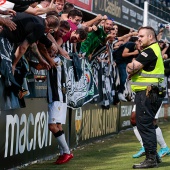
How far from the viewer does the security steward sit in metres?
8.94

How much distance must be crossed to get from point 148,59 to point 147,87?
401 millimetres

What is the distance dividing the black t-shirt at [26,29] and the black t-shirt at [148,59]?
4.68 ft

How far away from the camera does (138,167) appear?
896 cm

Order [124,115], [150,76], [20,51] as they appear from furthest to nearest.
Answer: [124,115] → [150,76] → [20,51]

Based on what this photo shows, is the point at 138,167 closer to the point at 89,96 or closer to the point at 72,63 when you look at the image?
the point at 72,63

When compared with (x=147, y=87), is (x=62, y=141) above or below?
below

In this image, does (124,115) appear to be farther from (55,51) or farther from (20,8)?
(20,8)

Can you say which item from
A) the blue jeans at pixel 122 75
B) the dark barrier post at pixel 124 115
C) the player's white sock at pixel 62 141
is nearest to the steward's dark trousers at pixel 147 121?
the player's white sock at pixel 62 141

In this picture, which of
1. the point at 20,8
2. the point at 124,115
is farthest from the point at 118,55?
the point at 20,8

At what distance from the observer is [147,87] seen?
899cm

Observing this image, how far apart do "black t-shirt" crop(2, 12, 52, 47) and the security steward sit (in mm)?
1379

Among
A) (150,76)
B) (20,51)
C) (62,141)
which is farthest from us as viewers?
(62,141)

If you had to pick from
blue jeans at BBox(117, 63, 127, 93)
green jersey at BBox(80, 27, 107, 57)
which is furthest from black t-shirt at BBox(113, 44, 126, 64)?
green jersey at BBox(80, 27, 107, 57)

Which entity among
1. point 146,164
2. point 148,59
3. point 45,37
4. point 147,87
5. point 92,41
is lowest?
point 146,164
